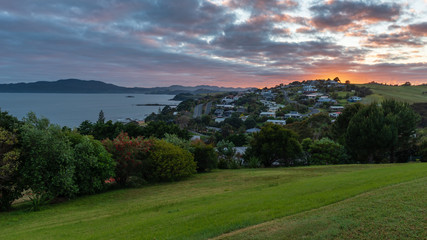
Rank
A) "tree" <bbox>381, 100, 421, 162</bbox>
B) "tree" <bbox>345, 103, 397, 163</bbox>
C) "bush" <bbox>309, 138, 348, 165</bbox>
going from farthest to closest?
1. "tree" <bbox>381, 100, 421, 162</bbox>
2. "bush" <bbox>309, 138, 348, 165</bbox>
3. "tree" <bbox>345, 103, 397, 163</bbox>

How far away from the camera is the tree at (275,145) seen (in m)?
30.5

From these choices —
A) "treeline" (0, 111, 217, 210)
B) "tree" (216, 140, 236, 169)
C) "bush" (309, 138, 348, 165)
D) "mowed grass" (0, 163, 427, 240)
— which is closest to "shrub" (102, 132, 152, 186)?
"treeline" (0, 111, 217, 210)

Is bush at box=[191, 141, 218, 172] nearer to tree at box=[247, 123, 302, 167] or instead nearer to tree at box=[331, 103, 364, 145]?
tree at box=[247, 123, 302, 167]

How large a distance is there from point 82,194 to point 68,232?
1014 centimetres

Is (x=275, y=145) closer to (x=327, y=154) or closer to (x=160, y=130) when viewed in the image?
(x=327, y=154)

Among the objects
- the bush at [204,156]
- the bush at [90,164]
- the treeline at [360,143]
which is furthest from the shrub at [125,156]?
the treeline at [360,143]

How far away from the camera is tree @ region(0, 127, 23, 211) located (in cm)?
1488

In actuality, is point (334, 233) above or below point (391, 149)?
above

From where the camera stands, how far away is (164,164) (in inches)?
866

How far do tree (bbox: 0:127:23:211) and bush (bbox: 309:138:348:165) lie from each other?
27515 millimetres

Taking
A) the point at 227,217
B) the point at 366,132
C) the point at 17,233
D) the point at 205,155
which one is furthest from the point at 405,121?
the point at 17,233

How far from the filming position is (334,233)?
639 cm

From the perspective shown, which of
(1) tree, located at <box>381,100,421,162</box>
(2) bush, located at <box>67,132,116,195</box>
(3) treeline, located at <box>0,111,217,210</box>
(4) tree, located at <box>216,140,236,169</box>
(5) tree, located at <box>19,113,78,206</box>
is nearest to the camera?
(3) treeline, located at <box>0,111,217,210</box>

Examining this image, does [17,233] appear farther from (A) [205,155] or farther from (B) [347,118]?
(B) [347,118]
